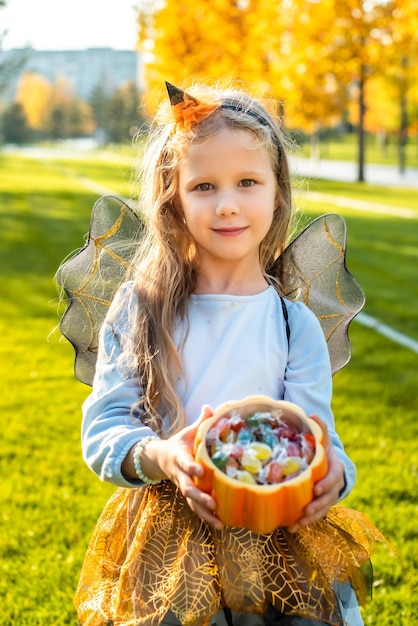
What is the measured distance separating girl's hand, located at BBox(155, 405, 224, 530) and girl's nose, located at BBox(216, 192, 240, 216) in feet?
1.68

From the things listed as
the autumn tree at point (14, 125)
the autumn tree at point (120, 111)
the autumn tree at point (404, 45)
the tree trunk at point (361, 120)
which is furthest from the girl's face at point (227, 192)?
the autumn tree at point (14, 125)

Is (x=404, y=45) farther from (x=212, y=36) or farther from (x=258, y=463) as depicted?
(x=258, y=463)

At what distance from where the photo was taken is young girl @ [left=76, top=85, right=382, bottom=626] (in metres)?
Result: 1.85

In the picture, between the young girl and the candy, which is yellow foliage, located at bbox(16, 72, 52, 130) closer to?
the young girl

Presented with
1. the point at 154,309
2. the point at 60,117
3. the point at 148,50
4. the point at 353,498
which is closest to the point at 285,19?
the point at 148,50

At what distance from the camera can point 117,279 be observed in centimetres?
246

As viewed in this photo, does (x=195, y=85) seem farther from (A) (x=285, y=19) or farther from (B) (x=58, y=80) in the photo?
(B) (x=58, y=80)

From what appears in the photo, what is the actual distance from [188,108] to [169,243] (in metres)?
0.36

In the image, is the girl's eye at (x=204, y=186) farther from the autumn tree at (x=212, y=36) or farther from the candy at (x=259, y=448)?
the autumn tree at (x=212, y=36)

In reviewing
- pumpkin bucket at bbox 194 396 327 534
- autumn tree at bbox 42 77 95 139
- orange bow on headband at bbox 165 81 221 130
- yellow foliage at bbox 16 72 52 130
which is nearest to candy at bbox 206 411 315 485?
pumpkin bucket at bbox 194 396 327 534

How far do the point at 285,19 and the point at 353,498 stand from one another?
17.6 meters

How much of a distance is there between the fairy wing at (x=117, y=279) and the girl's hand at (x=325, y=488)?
2.47 feet

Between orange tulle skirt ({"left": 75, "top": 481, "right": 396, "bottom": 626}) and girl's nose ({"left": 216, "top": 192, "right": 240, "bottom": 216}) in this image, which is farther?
girl's nose ({"left": 216, "top": 192, "right": 240, "bottom": 216})

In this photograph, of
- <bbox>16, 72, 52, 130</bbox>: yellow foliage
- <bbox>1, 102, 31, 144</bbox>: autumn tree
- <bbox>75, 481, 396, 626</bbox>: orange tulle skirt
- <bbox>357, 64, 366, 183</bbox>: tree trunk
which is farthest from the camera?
<bbox>16, 72, 52, 130</bbox>: yellow foliage
